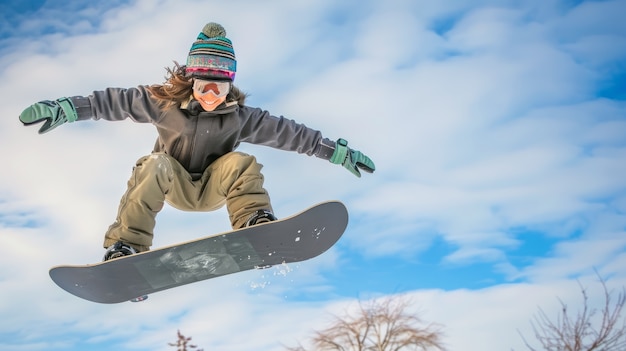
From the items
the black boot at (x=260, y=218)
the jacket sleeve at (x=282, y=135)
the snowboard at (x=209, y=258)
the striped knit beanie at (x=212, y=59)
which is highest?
the striped knit beanie at (x=212, y=59)

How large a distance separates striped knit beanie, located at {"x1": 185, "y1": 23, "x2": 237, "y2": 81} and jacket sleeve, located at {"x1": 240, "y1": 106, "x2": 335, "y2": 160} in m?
0.40

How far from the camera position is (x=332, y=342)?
45.3 feet

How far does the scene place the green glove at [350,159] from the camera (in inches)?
196

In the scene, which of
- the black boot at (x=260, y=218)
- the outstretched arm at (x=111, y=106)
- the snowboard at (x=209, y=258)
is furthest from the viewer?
the outstretched arm at (x=111, y=106)

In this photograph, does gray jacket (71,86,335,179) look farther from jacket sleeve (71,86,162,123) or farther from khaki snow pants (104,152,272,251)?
khaki snow pants (104,152,272,251)

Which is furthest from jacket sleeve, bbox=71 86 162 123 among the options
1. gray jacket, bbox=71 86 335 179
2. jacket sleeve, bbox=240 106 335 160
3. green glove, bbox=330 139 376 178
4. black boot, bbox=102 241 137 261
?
green glove, bbox=330 139 376 178

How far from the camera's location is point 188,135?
446 cm

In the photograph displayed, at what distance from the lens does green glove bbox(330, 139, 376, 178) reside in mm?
4969

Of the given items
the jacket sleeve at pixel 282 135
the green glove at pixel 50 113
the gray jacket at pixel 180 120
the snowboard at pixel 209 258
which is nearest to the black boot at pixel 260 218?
the snowboard at pixel 209 258

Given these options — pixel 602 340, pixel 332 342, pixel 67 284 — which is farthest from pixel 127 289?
pixel 332 342

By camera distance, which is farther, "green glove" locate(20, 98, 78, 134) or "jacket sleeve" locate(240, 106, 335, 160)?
"jacket sleeve" locate(240, 106, 335, 160)

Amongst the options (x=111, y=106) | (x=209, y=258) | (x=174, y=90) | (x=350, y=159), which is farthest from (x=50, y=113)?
(x=350, y=159)

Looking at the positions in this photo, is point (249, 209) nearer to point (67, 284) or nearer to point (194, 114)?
point (194, 114)

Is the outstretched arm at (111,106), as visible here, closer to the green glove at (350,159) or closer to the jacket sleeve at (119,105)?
the jacket sleeve at (119,105)
